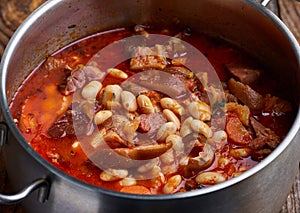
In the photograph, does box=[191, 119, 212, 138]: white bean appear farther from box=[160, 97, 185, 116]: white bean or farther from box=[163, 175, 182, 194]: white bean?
box=[163, 175, 182, 194]: white bean

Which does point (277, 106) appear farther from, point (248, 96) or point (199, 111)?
point (199, 111)

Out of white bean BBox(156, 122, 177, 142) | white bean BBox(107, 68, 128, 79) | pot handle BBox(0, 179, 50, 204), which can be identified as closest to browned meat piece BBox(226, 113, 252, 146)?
white bean BBox(156, 122, 177, 142)

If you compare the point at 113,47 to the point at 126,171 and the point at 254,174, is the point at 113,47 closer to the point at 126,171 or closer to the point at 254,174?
the point at 126,171

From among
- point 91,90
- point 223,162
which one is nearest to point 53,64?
point 91,90

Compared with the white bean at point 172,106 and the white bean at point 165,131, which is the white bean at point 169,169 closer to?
the white bean at point 165,131

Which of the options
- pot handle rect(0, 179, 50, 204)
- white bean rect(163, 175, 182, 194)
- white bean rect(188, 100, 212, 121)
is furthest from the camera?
white bean rect(188, 100, 212, 121)

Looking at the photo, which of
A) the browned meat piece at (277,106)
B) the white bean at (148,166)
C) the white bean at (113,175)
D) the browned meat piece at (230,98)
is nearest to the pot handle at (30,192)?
the white bean at (113,175)
